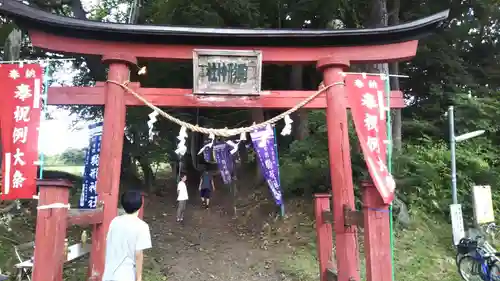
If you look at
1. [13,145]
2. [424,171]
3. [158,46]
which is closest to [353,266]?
[158,46]

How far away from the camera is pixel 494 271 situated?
7.96 meters

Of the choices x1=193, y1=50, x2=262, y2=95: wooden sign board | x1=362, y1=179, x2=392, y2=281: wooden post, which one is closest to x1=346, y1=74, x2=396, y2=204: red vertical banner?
x1=362, y1=179, x2=392, y2=281: wooden post

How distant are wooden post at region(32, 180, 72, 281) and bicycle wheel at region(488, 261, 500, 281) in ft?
25.0

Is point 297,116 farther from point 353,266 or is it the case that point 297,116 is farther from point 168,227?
point 353,266

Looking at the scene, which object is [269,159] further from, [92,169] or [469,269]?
[469,269]

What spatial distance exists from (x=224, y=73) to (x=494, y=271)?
21.0ft

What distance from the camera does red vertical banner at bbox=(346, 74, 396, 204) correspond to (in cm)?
584

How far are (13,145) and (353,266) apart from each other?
17.0ft

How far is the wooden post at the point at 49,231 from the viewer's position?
4312 millimetres

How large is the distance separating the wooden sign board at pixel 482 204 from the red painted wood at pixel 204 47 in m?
4.28

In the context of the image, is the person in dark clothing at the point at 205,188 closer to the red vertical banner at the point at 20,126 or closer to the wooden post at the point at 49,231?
the red vertical banner at the point at 20,126

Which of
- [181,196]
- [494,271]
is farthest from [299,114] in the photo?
[494,271]

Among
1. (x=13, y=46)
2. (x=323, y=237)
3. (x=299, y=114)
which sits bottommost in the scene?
A: (x=323, y=237)

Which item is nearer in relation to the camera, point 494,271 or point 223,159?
point 494,271
